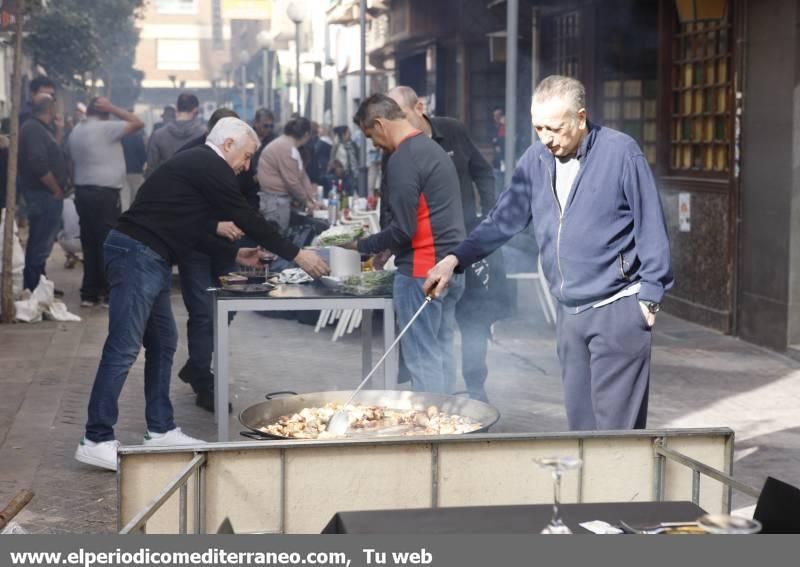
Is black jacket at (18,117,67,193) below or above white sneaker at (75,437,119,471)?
above

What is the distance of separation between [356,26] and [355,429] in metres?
30.9

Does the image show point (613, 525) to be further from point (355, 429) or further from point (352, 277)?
point (352, 277)

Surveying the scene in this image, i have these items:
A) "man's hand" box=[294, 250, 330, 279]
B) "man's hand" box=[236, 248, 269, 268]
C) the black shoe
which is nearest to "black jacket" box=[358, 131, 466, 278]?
"man's hand" box=[294, 250, 330, 279]

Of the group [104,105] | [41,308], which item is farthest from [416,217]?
[41,308]

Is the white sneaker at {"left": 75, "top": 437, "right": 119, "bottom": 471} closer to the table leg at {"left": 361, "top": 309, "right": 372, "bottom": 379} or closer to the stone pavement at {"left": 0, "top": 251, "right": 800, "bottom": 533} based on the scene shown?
the stone pavement at {"left": 0, "top": 251, "right": 800, "bottom": 533}

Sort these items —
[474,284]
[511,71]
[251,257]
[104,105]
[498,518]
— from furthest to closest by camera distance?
[104,105] → [511,71] → [474,284] → [251,257] → [498,518]

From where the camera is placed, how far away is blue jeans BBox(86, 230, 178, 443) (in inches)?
255

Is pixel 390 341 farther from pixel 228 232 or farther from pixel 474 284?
pixel 474 284

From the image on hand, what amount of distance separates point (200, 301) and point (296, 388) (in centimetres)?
103

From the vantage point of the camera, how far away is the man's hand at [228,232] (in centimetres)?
761

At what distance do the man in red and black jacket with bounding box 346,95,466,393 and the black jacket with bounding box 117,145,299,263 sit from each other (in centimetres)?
58

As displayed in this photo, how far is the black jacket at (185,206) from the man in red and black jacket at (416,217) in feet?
1.89

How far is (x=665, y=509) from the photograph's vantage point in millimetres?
2910

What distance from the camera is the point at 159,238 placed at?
6.50 m
